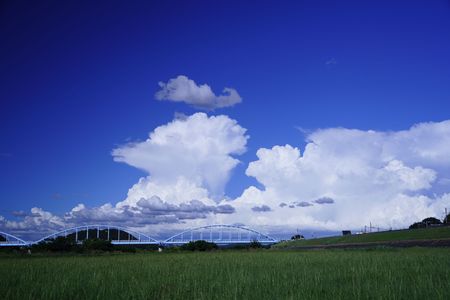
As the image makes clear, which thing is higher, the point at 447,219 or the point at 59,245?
the point at 447,219

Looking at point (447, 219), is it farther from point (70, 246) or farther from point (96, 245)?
point (70, 246)

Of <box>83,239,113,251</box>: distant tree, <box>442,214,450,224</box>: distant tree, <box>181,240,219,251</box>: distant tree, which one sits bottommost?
<box>181,240,219,251</box>: distant tree

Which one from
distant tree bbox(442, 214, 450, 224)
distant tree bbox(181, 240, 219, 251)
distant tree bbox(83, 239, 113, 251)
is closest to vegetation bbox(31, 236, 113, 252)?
distant tree bbox(83, 239, 113, 251)

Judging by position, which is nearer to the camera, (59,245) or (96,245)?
(59,245)

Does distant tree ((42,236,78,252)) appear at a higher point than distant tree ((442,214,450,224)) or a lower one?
lower

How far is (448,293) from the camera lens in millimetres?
7727

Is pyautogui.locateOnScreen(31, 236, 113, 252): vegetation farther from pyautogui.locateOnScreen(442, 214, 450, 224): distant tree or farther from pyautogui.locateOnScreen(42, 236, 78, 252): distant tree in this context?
pyautogui.locateOnScreen(442, 214, 450, 224): distant tree

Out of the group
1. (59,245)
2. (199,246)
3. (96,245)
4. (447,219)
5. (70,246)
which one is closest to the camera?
(59,245)

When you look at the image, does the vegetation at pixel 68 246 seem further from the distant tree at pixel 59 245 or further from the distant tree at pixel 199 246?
the distant tree at pixel 199 246

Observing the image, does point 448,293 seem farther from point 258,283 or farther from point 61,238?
point 61,238

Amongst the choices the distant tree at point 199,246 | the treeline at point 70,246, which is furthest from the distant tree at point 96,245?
the distant tree at point 199,246

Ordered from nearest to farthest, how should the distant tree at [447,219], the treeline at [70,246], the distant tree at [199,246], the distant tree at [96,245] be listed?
the treeline at [70,246], the distant tree at [96,245], the distant tree at [199,246], the distant tree at [447,219]

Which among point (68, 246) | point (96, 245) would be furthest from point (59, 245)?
point (96, 245)

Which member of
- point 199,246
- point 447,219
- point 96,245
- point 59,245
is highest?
point 447,219
